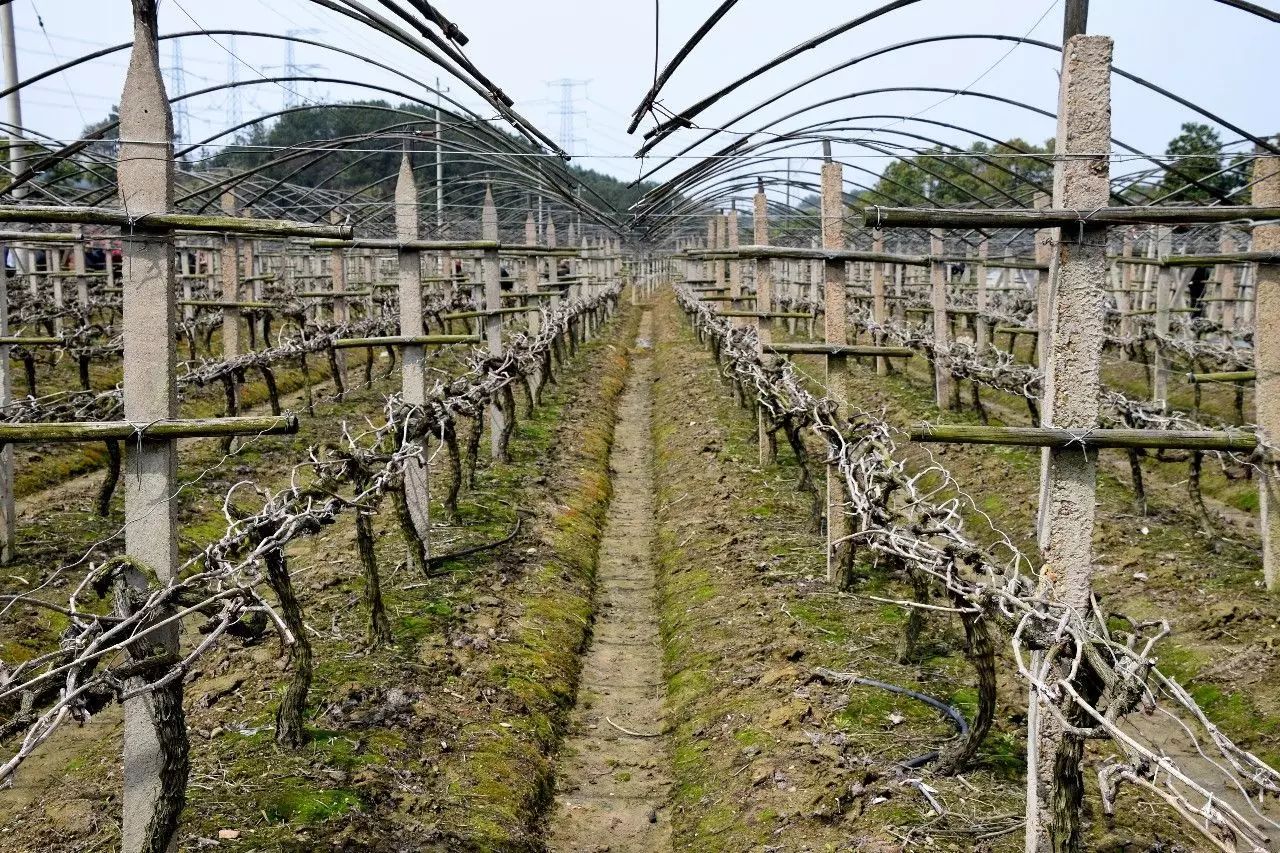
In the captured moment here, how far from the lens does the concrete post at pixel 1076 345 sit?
4.75 m

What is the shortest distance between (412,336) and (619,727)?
3.97 m

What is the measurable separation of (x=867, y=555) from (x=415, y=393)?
177 inches

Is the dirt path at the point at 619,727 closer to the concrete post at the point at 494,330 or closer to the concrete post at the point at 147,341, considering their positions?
the concrete post at the point at 494,330

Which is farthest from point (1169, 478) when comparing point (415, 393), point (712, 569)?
point (415, 393)

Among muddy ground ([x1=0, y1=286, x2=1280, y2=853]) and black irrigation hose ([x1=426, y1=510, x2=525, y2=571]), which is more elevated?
black irrigation hose ([x1=426, y1=510, x2=525, y2=571])

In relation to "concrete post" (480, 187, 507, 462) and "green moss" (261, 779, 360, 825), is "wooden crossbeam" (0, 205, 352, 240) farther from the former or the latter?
"concrete post" (480, 187, 507, 462)

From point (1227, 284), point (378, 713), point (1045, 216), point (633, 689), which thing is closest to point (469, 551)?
point (633, 689)

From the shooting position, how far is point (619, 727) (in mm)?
8047

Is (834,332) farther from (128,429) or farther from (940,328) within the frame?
(940,328)

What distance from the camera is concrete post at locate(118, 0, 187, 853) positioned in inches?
186

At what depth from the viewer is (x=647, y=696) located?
8633 mm

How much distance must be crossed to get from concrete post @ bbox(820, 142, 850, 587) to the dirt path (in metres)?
1.76

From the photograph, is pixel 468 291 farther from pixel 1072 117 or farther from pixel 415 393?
pixel 1072 117

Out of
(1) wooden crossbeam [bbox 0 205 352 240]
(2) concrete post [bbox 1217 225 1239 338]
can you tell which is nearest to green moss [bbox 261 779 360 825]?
(1) wooden crossbeam [bbox 0 205 352 240]
